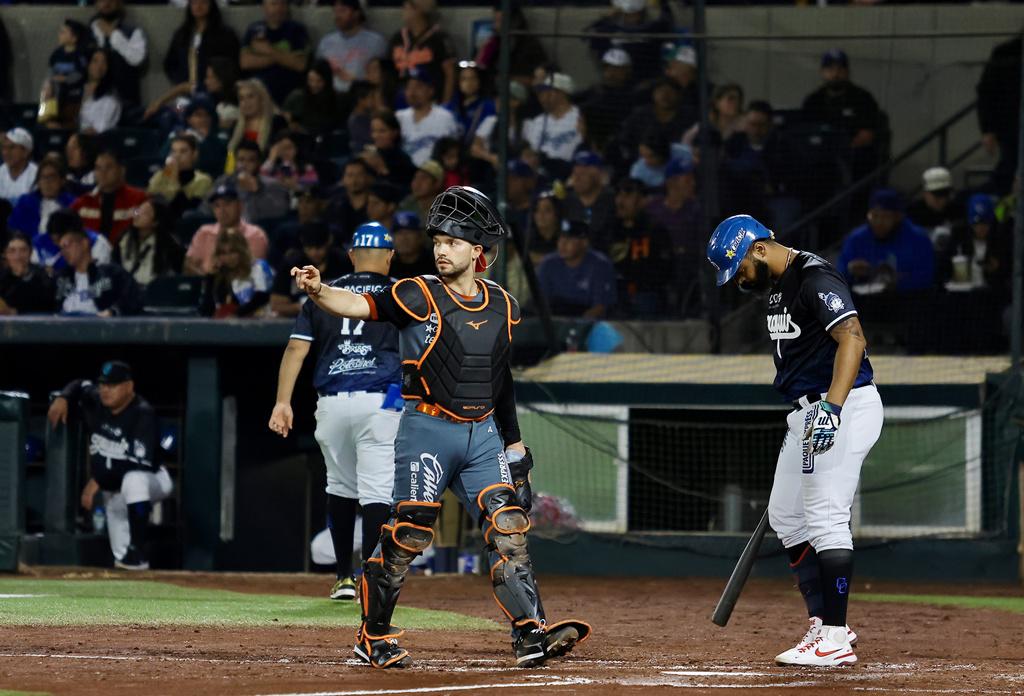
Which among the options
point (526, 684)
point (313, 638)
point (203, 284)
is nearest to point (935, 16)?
point (203, 284)

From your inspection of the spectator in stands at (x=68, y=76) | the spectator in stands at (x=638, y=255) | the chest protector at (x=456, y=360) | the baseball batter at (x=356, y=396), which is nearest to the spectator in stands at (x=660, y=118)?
the spectator in stands at (x=638, y=255)

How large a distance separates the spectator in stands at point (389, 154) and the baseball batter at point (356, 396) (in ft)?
16.1

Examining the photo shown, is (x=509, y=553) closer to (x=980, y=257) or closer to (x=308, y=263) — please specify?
(x=308, y=263)

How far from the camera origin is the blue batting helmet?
6.35m

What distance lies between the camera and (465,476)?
6.01 metres

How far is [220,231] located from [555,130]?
2797 mm

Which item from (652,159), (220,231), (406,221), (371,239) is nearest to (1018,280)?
(652,159)

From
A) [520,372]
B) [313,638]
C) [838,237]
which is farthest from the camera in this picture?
[838,237]

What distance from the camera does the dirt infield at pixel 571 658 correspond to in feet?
17.4

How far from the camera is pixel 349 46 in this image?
1533 centimetres

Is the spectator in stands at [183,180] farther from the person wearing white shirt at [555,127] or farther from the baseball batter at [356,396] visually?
the baseball batter at [356,396]

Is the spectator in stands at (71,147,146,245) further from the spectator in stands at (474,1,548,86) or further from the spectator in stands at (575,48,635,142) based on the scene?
Result: the spectator in stands at (575,48,635,142)

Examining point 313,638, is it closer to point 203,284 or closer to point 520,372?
point 520,372

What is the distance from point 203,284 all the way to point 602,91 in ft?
11.8
